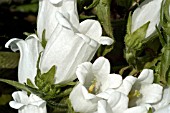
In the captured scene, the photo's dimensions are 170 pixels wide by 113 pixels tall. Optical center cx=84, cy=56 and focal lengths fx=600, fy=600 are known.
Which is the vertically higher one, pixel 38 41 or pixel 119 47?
pixel 38 41

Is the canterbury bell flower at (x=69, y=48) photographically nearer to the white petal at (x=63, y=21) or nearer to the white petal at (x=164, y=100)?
the white petal at (x=63, y=21)

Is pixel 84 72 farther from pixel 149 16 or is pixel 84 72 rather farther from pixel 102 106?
pixel 149 16

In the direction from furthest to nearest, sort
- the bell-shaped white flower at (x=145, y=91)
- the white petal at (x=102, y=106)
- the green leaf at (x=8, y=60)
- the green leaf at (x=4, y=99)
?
the green leaf at (x=4, y=99) < the green leaf at (x=8, y=60) < the bell-shaped white flower at (x=145, y=91) < the white petal at (x=102, y=106)

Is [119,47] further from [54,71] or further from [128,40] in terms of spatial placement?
[54,71]

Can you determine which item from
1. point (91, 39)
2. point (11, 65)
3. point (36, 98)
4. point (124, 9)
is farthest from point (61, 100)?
point (124, 9)

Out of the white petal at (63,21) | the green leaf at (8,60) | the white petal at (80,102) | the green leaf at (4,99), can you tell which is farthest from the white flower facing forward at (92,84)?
the green leaf at (4,99)

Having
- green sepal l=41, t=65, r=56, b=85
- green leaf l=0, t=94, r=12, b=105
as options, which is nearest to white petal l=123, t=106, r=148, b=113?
green sepal l=41, t=65, r=56, b=85

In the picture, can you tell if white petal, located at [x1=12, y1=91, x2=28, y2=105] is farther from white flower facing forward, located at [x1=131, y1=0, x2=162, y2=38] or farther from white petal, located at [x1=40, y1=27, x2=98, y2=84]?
white flower facing forward, located at [x1=131, y1=0, x2=162, y2=38]

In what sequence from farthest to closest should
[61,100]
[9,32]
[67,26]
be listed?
1. [9,32]
2. [61,100]
3. [67,26]
